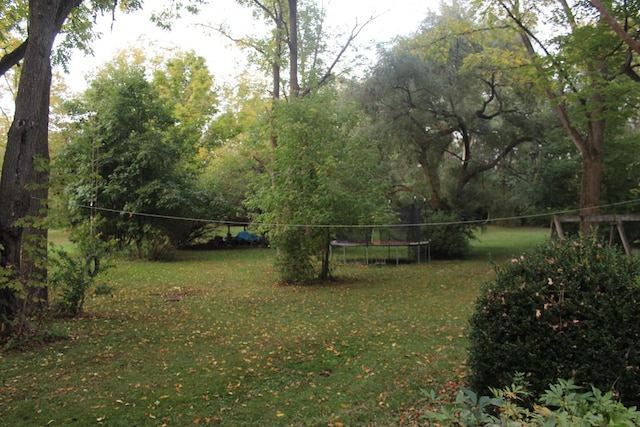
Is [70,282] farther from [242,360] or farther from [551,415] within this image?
[551,415]

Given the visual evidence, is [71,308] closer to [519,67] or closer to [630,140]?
[519,67]

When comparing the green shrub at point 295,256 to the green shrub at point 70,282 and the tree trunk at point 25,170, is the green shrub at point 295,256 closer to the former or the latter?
the green shrub at point 70,282

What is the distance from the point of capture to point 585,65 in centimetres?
962

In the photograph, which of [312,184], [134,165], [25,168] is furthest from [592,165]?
[134,165]

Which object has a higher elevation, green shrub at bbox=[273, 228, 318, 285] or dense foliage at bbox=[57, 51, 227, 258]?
dense foliage at bbox=[57, 51, 227, 258]

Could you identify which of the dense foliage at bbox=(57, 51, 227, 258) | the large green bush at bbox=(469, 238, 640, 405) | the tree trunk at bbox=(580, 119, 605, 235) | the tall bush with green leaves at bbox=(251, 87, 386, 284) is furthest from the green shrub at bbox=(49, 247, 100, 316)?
the tree trunk at bbox=(580, 119, 605, 235)

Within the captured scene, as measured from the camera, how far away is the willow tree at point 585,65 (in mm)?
8555

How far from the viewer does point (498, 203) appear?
16.5 metres

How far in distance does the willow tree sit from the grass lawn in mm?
4773

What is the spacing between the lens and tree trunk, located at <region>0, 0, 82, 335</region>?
4957 mm

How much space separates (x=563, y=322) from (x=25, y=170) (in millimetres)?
5328

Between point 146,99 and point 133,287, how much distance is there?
7464mm

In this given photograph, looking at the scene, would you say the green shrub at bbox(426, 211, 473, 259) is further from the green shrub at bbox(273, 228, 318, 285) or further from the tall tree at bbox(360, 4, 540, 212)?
the green shrub at bbox(273, 228, 318, 285)

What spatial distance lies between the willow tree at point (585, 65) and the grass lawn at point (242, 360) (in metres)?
4.77
